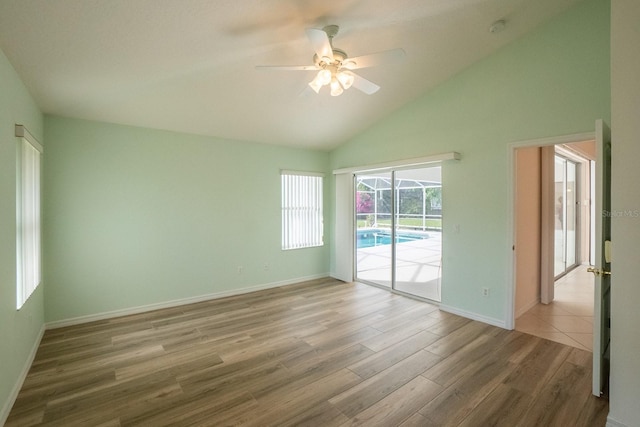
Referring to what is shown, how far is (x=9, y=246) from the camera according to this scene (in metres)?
2.21

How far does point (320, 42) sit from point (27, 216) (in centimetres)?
303

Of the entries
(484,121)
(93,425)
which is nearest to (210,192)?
(93,425)

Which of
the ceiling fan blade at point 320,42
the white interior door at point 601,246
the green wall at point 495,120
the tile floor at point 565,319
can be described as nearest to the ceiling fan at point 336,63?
the ceiling fan blade at point 320,42

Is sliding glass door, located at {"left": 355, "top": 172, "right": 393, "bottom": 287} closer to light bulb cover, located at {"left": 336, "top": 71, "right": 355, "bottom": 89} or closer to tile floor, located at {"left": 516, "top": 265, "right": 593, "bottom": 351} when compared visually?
tile floor, located at {"left": 516, "top": 265, "right": 593, "bottom": 351}

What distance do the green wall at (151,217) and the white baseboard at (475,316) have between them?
2.73 meters

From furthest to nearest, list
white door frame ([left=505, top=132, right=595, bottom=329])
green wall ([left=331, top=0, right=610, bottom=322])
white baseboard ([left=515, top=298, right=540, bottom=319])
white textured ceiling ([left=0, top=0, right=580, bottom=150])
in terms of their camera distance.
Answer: white baseboard ([left=515, top=298, right=540, bottom=319]), white door frame ([left=505, top=132, right=595, bottom=329]), green wall ([left=331, top=0, right=610, bottom=322]), white textured ceiling ([left=0, top=0, right=580, bottom=150])

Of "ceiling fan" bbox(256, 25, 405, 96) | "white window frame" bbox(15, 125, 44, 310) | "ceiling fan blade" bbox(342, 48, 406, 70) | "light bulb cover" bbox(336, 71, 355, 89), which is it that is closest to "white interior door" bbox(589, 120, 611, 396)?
"ceiling fan blade" bbox(342, 48, 406, 70)

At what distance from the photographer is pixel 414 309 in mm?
4039

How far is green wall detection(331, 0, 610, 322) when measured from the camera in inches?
112

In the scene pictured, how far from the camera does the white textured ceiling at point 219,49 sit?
2.14 m

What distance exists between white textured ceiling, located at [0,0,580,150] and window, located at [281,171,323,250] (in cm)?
Answer: 148

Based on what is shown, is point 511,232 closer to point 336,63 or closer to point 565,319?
point 565,319

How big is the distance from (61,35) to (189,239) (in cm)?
270

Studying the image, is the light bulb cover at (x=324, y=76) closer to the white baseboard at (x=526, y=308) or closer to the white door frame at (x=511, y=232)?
the white door frame at (x=511, y=232)
